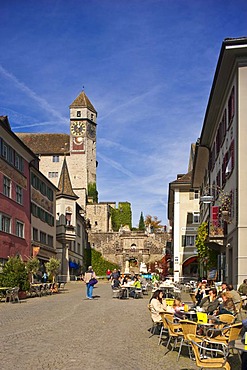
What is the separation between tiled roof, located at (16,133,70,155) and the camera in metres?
106

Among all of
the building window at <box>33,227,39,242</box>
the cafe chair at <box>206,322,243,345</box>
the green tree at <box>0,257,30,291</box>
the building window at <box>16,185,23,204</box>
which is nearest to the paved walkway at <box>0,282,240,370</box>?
the cafe chair at <box>206,322,243,345</box>

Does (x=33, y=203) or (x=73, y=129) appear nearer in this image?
(x=33, y=203)

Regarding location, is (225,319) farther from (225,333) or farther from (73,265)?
(73,265)

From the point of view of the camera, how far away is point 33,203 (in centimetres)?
5016

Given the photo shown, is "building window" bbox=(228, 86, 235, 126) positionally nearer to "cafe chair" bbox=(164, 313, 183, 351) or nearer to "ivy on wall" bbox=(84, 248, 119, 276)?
"cafe chair" bbox=(164, 313, 183, 351)

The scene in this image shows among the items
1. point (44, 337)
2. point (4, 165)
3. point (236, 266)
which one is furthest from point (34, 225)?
point (44, 337)

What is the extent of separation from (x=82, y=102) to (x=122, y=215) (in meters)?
22.6

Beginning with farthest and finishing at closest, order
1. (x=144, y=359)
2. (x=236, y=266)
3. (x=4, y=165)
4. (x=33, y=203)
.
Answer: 1. (x=33, y=203)
2. (x=4, y=165)
3. (x=236, y=266)
4. (x=144, y=359)

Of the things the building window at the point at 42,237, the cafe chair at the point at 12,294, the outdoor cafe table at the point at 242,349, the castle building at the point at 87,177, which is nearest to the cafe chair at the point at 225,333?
the outdoor cafe table at the point at 242,349

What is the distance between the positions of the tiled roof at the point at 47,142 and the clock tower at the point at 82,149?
1543mm

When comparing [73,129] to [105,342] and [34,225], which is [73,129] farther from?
[105,342]

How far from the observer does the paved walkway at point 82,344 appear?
11508 millimetres

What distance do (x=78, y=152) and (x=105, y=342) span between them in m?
94.4

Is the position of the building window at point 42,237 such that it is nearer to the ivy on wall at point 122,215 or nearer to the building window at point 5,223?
the building window at point 5,223
